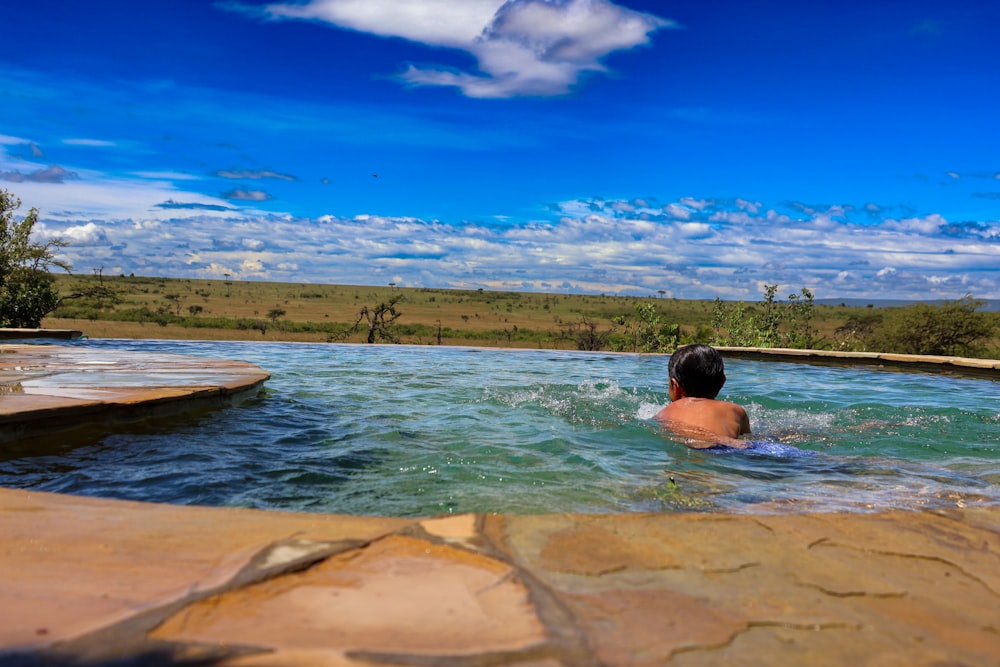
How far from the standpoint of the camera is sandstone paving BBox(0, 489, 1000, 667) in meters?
1.52

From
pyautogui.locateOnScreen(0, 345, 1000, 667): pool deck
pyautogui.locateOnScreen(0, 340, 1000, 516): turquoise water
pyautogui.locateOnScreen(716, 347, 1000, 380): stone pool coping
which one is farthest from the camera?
pyautogui.locateOnScreen(716, 347, 1000, 380): stone pool coping

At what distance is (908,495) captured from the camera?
12.0ft

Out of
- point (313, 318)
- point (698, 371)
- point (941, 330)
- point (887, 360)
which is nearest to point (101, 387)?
point (698, 371)

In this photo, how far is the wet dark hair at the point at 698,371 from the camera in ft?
17.2

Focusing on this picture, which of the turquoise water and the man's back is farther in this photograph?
the man's back

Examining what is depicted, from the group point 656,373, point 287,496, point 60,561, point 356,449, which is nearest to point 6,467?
point 287,496

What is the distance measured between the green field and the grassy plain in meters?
0.05

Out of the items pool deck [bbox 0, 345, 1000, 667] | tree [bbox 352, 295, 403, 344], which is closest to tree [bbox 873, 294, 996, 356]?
tree [bbox 352, 295, 403, 344]

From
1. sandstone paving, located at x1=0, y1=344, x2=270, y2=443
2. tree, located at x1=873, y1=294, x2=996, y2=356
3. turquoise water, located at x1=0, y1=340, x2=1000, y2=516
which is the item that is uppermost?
tree, located at x1=873, y1=294, x2=996, y2=356

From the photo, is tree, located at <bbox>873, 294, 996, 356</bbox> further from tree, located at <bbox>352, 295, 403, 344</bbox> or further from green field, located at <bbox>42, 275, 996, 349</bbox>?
tree, located at <bbox>352, 295, 403, 344</bbox>

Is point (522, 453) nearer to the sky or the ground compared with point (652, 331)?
nearer to the ground

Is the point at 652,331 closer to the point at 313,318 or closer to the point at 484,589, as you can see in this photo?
the point at 484,589

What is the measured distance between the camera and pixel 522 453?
4.71 m

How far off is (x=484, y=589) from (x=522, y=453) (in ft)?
9.52
